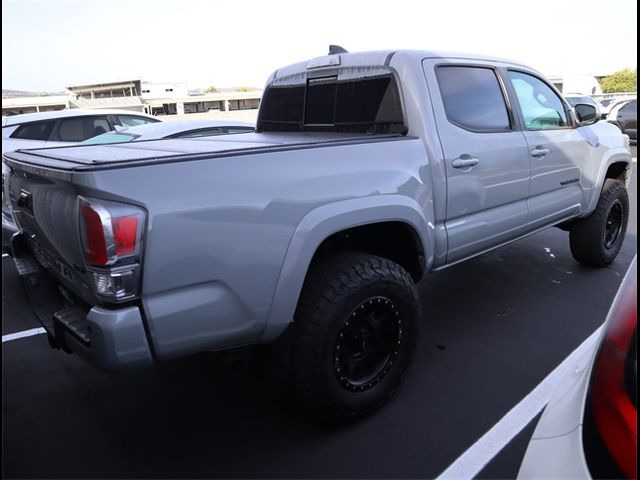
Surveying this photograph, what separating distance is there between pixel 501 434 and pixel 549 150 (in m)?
2.37

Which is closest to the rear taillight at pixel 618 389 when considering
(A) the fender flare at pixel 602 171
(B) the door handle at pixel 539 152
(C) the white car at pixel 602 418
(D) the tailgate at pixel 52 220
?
(C) the white car at pixel 602 418

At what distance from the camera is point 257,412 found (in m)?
2.80

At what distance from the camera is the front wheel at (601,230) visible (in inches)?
185

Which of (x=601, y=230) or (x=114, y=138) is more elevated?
(x=114, y=138)

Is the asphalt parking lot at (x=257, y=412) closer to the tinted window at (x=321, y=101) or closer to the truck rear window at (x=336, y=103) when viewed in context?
the truck rear window at (x=336, y=103)

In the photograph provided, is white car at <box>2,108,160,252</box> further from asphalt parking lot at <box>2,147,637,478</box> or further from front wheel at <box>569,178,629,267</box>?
front wheel at <box>569,178,629,267</box>

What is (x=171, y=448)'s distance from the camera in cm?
251

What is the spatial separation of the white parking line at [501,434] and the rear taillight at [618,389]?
36.9 inches

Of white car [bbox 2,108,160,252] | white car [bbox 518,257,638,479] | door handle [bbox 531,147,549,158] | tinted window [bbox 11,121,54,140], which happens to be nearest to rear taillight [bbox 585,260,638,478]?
white car [bbox 518,257,638,479]

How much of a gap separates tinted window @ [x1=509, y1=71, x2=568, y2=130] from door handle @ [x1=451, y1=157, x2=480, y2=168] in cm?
96

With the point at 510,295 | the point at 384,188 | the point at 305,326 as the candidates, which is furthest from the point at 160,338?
the point at 510,295

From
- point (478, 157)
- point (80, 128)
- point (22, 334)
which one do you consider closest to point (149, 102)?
point (80, 128)

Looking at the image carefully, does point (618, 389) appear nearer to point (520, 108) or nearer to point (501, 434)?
point (501, 434)

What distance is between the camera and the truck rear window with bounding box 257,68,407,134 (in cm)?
321
